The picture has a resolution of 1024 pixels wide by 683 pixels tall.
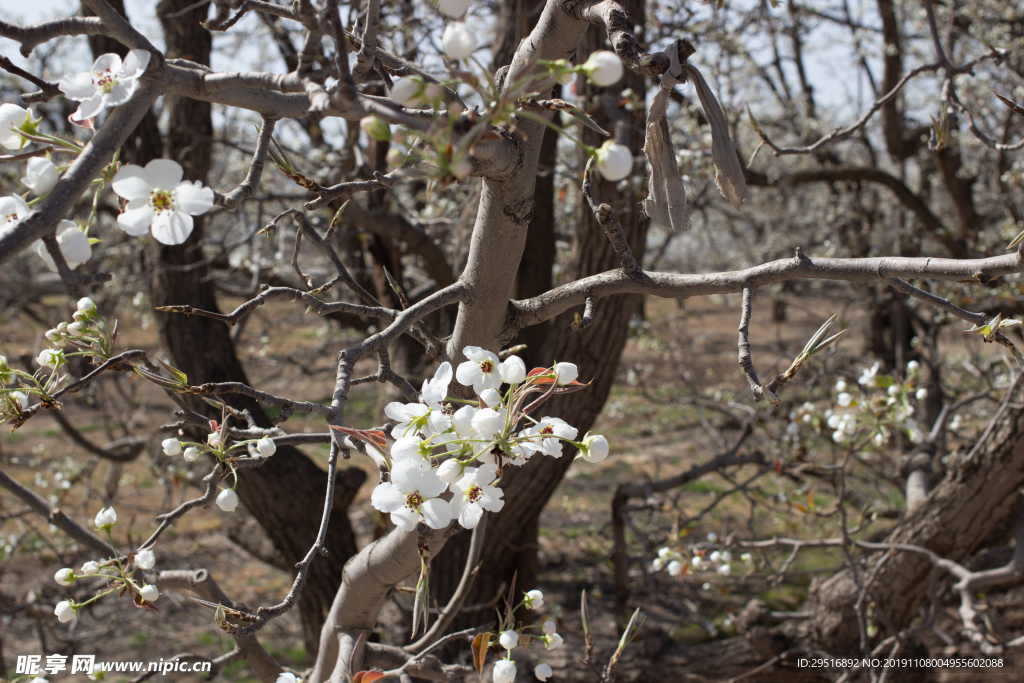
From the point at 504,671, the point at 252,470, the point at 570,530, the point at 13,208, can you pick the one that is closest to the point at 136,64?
the point at 13,208

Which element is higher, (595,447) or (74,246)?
(74,246)

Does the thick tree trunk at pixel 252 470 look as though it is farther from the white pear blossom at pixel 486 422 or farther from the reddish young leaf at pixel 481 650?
the white pear blossom at pixel 486 422

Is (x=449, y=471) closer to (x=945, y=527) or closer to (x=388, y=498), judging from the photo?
(x=388, y=498)

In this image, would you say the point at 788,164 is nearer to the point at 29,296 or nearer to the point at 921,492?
the point at 921,492

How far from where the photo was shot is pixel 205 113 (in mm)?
3459

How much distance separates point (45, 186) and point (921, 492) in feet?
10.8

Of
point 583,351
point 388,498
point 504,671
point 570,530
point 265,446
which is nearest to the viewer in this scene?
point 388,498

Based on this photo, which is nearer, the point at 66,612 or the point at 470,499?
the point at 470,499

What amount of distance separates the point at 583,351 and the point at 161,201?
211 cm

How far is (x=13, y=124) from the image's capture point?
867mm

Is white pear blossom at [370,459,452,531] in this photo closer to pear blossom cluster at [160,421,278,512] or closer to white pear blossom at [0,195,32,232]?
pear blossom cluster at [160,421,278,512]

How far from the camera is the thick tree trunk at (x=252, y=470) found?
299cm

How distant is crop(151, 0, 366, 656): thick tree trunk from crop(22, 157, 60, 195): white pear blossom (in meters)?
2.29

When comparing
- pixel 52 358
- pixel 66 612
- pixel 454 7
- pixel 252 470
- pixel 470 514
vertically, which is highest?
pixel 454 7
